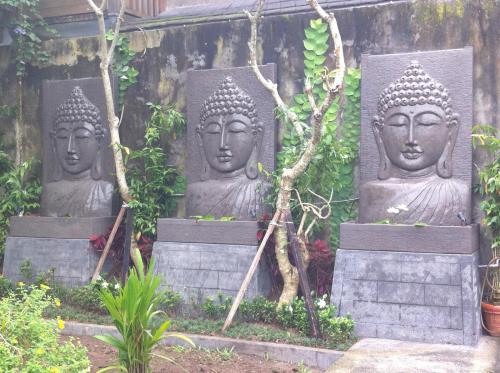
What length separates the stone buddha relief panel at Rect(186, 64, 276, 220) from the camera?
19.6 feet

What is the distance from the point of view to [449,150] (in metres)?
5.31

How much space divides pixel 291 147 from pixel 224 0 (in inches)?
147

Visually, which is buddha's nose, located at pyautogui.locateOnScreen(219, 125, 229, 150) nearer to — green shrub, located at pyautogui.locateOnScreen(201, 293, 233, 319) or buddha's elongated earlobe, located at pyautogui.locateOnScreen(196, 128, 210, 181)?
buddha's elongated earlobe, located at pyautogui.locateOnScreen(196, 128, 210, 181)

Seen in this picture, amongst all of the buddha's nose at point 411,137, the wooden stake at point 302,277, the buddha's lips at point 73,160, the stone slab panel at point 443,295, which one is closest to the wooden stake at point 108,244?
the buddha's lips at point 73,160

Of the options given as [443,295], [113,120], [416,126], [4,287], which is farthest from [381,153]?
[4,287]

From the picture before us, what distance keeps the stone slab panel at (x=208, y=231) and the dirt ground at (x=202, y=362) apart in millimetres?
1152

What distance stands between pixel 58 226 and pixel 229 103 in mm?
2120

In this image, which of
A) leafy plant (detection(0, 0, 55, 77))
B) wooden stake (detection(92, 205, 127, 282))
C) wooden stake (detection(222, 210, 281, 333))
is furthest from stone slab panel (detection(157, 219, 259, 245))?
leafy plant (detection(0, 0, 55, 77))

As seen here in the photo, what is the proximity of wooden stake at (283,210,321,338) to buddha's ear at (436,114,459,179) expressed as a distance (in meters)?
1.31

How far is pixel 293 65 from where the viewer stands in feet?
20.4

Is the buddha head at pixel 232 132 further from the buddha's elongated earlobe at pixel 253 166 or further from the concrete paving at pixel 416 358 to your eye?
the concrete paving at pixel 416 358

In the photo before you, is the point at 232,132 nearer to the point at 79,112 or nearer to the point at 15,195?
the point at 79,112

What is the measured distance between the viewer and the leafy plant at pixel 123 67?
693 centimetres

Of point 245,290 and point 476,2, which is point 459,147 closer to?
point 476,2
